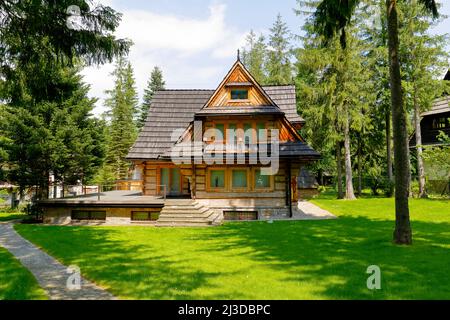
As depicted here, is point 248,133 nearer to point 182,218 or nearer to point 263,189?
point 263,189

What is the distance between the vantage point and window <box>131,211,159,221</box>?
19797mm

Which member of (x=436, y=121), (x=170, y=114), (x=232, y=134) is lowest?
(x=232, y=134)

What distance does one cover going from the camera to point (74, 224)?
19547 mm

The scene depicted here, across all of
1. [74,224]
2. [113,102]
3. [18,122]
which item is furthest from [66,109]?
[113,102]

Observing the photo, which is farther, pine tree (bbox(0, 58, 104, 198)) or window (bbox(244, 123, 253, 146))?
pine tree (bbox(0, 58, 104, 198))

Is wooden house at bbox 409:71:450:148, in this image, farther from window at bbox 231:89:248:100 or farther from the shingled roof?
window at bbox 231:89:248:100

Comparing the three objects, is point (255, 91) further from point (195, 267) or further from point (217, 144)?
point (195, 267)

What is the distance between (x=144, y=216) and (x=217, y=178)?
511cm

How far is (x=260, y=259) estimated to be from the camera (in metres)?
9.90

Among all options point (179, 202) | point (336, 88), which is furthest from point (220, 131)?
point (336, 88)

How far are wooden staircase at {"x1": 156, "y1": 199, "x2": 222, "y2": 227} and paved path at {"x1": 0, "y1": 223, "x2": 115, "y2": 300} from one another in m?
6.78

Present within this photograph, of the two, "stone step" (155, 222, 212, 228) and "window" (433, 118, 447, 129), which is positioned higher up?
"window" (433, 118, 447, 129)

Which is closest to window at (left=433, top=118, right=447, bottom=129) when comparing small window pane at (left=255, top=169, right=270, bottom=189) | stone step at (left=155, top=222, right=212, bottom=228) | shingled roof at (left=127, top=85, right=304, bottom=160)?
shingled roof at (left=127, top=85, right=304, bottom=160)

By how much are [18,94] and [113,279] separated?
28.8ft
